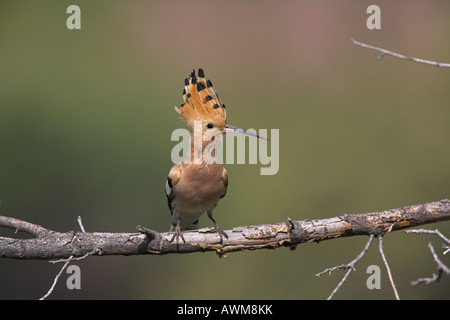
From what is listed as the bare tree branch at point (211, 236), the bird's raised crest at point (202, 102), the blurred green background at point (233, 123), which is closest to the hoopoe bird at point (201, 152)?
the bird's raised crest at point (202, 102)

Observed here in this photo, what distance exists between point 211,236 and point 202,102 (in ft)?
2.21

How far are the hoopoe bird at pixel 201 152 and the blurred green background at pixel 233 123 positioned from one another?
175cm

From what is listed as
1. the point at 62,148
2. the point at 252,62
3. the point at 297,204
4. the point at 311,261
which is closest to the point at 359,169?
the point at 297,204

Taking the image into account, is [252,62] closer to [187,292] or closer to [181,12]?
[181,12]

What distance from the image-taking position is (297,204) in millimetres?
4715

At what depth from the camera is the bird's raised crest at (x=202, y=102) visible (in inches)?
102

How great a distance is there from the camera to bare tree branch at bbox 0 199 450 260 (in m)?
2.06

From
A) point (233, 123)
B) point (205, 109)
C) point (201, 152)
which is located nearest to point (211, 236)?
point (201, 152)

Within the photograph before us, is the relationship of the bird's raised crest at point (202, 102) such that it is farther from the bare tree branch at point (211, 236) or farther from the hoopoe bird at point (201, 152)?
the bare tree branch at point (211, 236)

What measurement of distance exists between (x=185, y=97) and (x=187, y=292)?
236 cm

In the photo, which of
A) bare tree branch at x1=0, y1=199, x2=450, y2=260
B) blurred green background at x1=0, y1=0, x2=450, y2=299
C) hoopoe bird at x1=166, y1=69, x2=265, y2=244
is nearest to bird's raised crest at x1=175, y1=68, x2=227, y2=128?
hoopoe bird at x1=166, y1=69, x2=265, y2=244

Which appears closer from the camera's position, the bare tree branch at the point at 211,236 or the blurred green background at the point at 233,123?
the bare tree branch at the point at 211,236

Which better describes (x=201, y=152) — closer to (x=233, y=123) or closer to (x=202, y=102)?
(x=202, y=102)

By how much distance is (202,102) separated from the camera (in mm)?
2611
